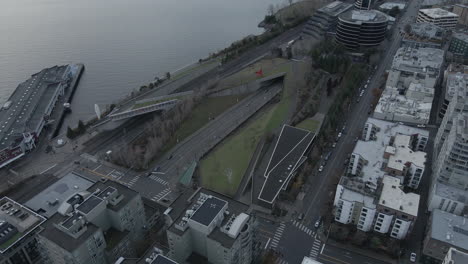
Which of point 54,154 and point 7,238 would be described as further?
point 54,154

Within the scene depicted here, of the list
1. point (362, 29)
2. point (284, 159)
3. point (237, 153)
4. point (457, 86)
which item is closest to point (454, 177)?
point (457, 86)

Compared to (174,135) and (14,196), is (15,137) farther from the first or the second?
(174,135)

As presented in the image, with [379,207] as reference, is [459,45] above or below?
above

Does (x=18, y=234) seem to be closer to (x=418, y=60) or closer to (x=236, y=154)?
(x=236, y=154)

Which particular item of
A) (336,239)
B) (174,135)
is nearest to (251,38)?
(174,135)

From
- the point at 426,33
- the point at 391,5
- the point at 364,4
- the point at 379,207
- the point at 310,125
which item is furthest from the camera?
the point at 391,5
